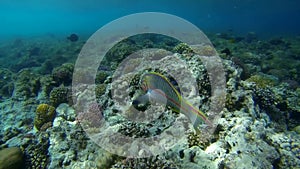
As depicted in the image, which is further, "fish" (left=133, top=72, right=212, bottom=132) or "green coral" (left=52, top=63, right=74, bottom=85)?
"green coral" (left=52, top=63, right=74, bottom=85)

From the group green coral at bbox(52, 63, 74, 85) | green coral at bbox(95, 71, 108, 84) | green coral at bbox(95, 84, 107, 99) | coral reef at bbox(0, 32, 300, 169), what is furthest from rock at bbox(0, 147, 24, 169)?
green coral at bbox(52, 63, 74, 85)

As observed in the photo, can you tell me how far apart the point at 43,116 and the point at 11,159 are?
1.71 meters

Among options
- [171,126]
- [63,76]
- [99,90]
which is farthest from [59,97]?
[171,126]

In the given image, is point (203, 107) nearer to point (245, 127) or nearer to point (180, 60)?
point (245, 127)

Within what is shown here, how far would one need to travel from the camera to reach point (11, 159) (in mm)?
3598

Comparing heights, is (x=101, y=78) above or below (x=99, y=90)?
above

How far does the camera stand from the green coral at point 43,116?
5.16 metres

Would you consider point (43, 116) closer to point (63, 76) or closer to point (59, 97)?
point (59, 97)

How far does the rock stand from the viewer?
347cm

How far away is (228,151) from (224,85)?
154cm

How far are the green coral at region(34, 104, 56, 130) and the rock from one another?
1.37m

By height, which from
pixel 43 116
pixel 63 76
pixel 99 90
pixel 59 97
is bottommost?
pixel 43 116

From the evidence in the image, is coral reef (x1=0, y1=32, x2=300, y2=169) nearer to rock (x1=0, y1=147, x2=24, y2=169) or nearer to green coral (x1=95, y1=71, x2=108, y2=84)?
rock (x1=0, y1=147, x2=24, y2=169)

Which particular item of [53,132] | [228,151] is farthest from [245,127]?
[53,132]
